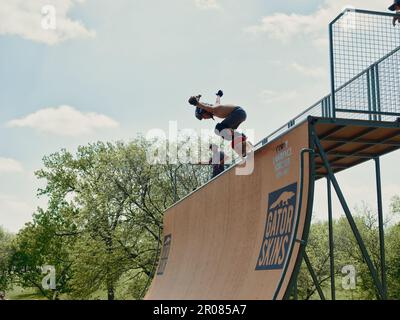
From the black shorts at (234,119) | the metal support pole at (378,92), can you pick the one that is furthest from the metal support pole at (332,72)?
the black shorts at (234,119)

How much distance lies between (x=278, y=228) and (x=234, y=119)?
136 inches

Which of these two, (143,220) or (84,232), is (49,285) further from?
(143,220)

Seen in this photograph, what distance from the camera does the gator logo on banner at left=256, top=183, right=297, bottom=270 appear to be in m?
6.57

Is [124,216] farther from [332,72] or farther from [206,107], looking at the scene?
[332,72]

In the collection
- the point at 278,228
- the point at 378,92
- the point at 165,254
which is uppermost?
the point at 378,92

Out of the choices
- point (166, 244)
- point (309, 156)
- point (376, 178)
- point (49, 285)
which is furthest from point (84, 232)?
point (309, 156)

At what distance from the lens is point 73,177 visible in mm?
43469

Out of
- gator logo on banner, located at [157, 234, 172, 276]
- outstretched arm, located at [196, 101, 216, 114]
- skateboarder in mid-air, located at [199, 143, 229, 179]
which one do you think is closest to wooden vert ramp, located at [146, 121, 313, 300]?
skateboarder in mid-air, located at [199, 143, 229, 179]

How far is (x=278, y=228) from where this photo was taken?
7051mm

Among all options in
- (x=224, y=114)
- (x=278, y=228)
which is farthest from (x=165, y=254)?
(x=278, y=228)

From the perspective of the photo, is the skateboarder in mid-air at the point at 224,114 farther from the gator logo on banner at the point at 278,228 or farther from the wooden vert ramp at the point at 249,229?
the gator logo on banner at the point at 278,228

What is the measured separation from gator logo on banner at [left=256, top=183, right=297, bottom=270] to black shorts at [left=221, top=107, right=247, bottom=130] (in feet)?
8.68

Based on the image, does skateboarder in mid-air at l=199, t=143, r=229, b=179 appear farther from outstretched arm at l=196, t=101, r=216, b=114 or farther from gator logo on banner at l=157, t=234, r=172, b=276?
gator logo on banner at l=157, t=234, r=172, b=276

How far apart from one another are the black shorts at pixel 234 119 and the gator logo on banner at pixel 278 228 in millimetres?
2644
